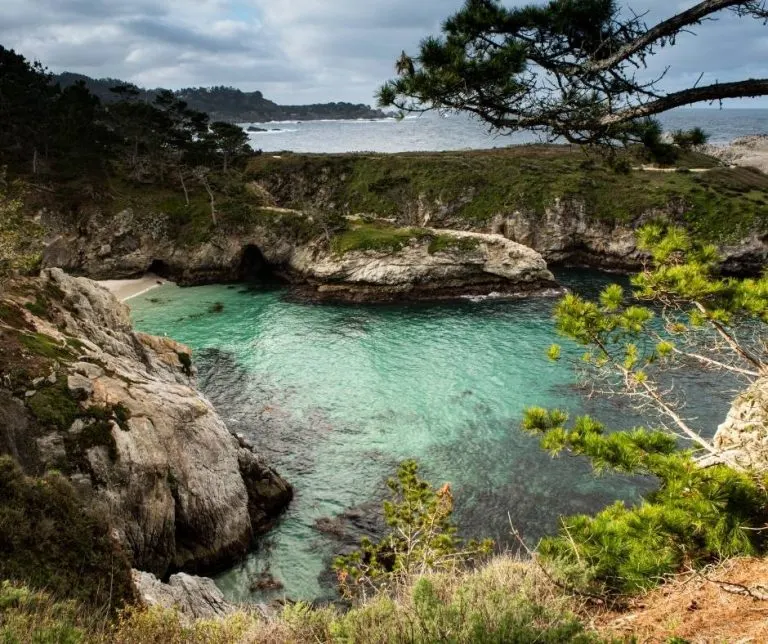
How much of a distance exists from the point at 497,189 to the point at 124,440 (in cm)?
6409

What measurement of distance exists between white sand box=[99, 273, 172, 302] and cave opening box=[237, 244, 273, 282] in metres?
8.18

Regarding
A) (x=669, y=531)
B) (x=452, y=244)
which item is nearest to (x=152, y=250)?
(x=452, y=244)

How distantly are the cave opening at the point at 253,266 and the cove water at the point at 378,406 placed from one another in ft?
30.1

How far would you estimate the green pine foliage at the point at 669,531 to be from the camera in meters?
6.85

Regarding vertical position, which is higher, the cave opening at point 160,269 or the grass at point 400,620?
the cave opening at point 160,269

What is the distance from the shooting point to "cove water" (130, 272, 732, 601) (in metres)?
18.8

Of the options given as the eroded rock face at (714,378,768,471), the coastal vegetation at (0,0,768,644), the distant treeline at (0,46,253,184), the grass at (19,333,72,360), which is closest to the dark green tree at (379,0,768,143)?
the coastal vegetation at (0,0,768,644)

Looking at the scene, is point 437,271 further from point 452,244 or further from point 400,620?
point 400,620

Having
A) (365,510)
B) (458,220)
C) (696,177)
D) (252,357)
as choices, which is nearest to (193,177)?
(458,220)

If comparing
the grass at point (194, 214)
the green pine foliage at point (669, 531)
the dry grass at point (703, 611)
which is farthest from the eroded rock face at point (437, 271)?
the dry grass at point (703, 611)

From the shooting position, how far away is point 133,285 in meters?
53.4

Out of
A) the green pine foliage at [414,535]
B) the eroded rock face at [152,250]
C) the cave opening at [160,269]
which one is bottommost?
the green pine foliage at [414,535]

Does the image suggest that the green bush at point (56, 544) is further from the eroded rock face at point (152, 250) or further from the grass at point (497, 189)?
the grass at point (497, 189)

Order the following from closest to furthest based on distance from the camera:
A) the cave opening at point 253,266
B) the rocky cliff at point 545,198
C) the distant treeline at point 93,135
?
the distant treeline at point 93,135 → the cave opening at point 253,266 → the rocky cliff at point 545,198
